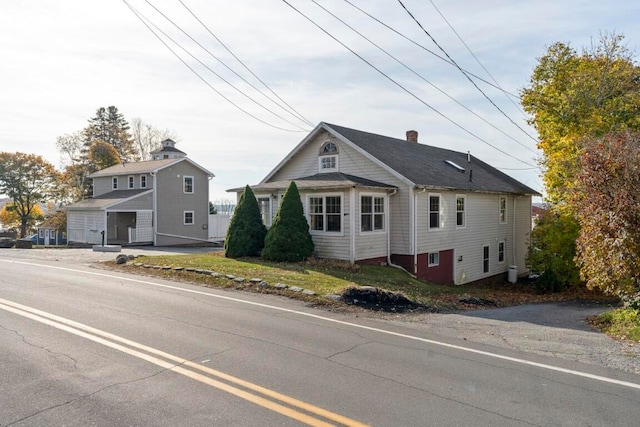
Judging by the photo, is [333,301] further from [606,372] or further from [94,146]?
[94,146]

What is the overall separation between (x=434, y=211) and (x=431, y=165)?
152 inches

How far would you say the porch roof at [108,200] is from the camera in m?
31.5

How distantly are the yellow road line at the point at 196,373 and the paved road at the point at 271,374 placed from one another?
22 mm

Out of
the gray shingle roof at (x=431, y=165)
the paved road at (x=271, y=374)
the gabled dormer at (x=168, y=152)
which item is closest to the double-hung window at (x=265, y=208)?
the gray shingle roof at (x=431, y=165)

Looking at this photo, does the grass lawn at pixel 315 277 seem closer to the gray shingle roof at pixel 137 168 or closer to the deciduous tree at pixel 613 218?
the deciduous tree at pixel 613 218

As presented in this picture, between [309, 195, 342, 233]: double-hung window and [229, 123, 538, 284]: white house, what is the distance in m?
0.04

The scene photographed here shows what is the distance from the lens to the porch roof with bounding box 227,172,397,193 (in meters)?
17.4

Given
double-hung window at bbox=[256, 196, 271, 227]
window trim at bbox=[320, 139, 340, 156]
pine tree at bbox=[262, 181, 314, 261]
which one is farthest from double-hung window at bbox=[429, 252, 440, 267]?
double-hung window at bbox=[256, 196, 271, 227]

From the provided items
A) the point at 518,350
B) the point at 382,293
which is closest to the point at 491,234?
the point at 382,293

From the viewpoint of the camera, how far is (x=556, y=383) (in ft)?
18.6

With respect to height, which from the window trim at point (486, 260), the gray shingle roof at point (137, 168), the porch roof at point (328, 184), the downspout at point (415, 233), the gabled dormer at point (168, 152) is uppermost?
the gabled dormer at point (168, 152)

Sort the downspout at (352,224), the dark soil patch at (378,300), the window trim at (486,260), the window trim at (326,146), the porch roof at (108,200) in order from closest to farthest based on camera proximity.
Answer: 1. the dark soil patch at (378,300)
2. the downspout at (352,224)
3. the window trim at (326,146)
4. the window trim at (486,260)
5. the porch roof at (108,200)

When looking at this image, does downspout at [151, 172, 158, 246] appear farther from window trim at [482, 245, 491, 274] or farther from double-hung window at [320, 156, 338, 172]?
window trim at [482, 245, 491, 274]

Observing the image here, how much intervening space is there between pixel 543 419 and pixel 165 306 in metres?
7.36
